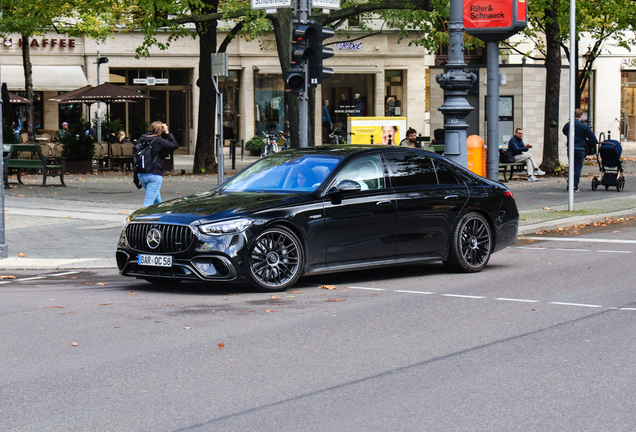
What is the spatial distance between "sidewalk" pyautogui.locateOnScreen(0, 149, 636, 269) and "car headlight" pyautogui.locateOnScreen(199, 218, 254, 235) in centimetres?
293

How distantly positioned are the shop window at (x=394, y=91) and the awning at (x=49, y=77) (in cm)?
1366

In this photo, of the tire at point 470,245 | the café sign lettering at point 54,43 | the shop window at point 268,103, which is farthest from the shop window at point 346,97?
the tire at point 470,245

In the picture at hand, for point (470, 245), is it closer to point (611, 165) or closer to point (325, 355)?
point (325, 355)

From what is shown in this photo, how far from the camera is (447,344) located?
6781mm

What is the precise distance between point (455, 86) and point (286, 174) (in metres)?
5.59

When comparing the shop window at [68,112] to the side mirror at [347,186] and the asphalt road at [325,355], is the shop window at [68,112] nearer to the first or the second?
the asphalt road at [325,355]

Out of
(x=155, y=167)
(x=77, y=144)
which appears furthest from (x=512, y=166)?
(x=155, y=167)

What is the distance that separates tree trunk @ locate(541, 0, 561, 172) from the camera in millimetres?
28141

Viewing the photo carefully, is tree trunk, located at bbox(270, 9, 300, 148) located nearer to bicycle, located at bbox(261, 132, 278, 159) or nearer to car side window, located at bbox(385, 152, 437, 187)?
car side window, located at bbox(385, 152, 437, 187)

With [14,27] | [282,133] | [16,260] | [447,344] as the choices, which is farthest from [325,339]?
[282,133]

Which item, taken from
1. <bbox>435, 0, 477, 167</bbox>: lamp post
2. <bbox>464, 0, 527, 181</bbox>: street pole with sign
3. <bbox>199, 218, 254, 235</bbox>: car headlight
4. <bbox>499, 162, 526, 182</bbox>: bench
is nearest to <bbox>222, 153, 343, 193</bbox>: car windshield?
<bbox>199, 218, 254, 235</bbox>: car headlight

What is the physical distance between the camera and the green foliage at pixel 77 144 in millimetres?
27688

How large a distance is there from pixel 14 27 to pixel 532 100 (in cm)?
1661

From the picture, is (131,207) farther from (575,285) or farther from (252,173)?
(575,285)
